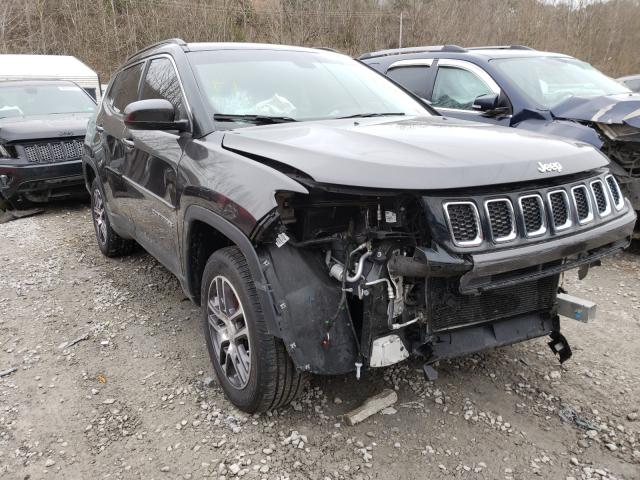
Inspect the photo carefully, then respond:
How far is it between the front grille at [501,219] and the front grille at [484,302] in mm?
275

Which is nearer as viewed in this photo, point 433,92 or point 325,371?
point 325,371

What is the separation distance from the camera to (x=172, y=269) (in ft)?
11.3

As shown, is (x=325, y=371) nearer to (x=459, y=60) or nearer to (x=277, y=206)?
(x=277, y=206)

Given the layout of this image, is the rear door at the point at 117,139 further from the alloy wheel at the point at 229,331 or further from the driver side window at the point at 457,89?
the driver side window at the point at 457,89

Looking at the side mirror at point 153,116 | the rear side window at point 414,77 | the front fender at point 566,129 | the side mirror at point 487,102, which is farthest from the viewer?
the rear side window at point 414,77

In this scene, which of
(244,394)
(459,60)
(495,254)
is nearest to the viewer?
(495,254)

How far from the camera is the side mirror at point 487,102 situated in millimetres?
5184

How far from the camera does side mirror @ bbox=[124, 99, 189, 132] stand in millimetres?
2930

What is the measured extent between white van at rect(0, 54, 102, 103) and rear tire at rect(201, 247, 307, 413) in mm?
9855

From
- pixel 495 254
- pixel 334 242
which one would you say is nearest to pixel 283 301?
pixel 334 242

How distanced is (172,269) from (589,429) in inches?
101

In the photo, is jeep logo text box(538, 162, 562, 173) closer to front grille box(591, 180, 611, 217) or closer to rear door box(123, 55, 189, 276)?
front grille box(591, 180, 611, 217)

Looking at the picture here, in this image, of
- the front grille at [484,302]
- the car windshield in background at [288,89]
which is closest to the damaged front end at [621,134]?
the car windshield in background at [288,89]

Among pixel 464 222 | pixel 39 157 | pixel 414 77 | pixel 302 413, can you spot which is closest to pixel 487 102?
pixel 414 77
